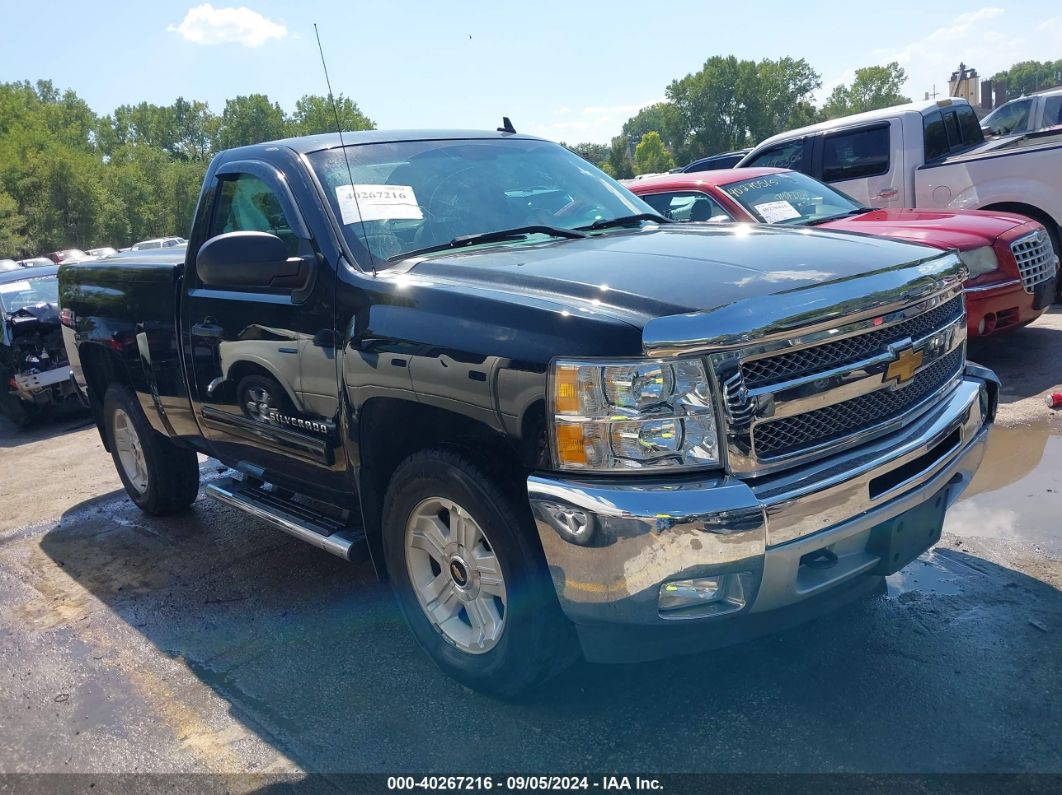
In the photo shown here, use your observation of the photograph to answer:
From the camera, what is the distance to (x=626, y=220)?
13.5 ft

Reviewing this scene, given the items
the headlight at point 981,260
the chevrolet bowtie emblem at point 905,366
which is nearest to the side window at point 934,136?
the headlight at point 981,260

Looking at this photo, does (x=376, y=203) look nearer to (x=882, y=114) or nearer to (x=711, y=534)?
(x=711, y=534)

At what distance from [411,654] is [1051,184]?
7601 millimetres

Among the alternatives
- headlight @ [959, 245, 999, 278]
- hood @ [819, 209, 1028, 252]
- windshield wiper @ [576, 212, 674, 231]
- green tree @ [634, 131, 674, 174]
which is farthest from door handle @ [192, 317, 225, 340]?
green tree @ [634, 131, 674, 174]

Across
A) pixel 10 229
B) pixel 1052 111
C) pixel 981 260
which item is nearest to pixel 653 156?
pixel 10 229

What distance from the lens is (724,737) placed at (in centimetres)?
291

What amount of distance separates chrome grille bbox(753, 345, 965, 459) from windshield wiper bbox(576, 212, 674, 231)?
4.78ft

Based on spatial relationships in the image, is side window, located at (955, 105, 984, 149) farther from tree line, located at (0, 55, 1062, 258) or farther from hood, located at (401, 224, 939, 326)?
tree line, located at (0, 55, 1062, 258)

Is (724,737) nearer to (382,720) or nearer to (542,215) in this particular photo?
(382,720)

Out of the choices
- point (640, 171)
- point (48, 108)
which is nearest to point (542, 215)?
point (640, 171)

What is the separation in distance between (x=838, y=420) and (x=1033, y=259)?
4994 millimetres

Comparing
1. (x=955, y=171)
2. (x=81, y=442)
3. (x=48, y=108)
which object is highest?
(x=48, y=108)

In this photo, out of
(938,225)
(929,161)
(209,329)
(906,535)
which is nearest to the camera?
(906,535)

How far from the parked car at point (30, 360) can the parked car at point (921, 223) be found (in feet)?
20.3
